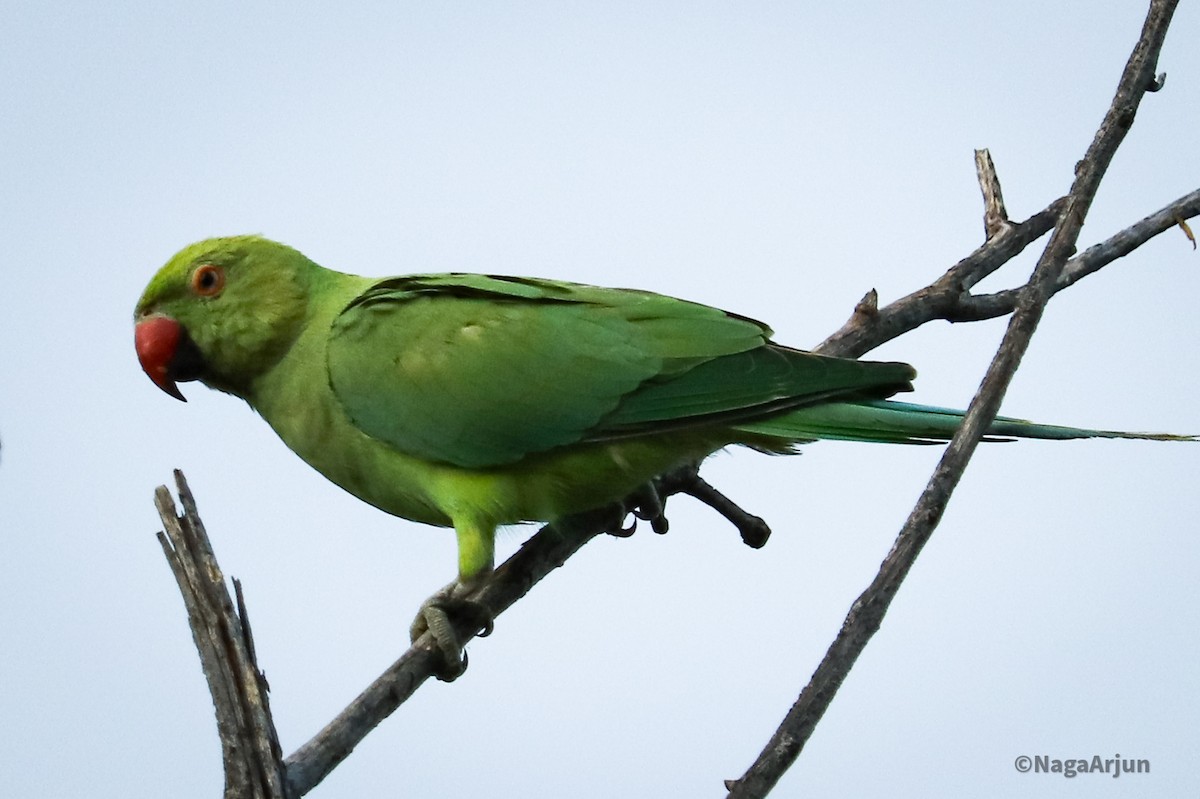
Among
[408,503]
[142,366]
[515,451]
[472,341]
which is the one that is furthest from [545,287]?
[142,366]

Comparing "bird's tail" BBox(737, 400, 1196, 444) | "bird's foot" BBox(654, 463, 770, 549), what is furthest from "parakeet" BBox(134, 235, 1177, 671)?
"bird's foot" BBox(654, 463, 770, 549)

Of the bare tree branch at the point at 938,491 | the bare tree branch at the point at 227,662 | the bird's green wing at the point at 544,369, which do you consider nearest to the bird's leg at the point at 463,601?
the bird's green wing at the point at 544,369

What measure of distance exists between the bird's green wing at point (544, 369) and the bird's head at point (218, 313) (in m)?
0.26

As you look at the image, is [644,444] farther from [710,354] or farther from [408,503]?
[408,503]

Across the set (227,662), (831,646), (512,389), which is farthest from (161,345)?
(831,646)

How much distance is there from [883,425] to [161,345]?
200 centimetres

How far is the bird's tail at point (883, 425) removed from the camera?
9.37 ft

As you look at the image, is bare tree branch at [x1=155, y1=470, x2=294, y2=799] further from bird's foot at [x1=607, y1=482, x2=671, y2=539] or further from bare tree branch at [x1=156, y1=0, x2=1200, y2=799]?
bird's foot at [x1=607, y1=482, x2=671, y2=539]

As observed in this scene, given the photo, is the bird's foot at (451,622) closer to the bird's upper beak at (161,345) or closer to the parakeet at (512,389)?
the parakeet at (512,389)

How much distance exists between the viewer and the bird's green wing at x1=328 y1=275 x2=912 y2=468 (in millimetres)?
3000

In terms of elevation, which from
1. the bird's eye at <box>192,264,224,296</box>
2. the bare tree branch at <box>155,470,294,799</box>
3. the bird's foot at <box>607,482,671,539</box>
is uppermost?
the bird's eye at <box>192,264,224,296</box>

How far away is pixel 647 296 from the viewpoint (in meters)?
3.30

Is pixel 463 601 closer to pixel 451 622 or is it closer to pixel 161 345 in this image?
pixel 451 622

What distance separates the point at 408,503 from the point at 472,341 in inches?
18.8
